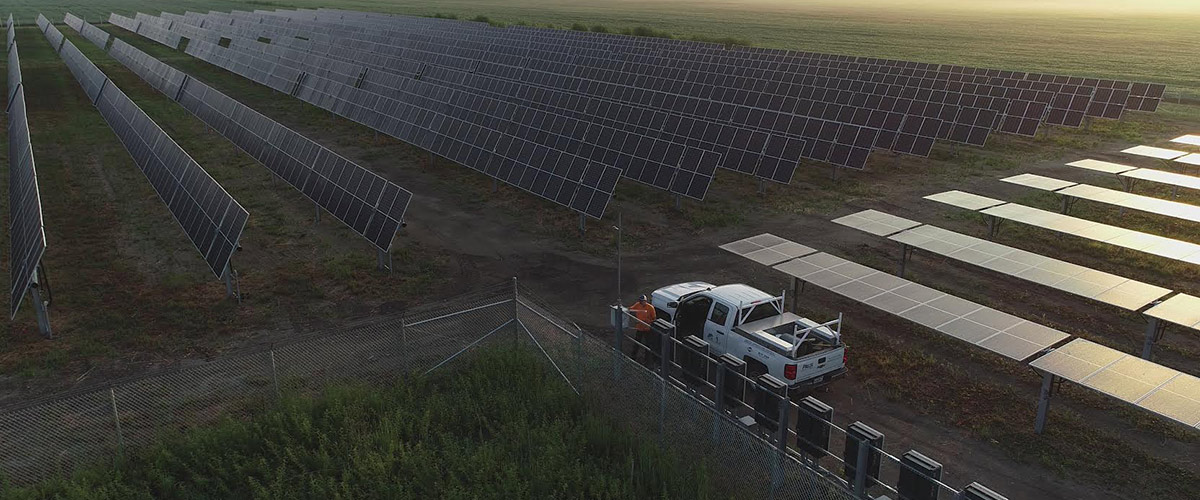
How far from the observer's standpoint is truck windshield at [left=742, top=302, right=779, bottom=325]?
49.8 feet

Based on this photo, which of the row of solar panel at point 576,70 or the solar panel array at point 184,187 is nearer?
the solar panel array at point 184,187

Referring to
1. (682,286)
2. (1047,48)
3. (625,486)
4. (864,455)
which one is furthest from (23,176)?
(1047,48)

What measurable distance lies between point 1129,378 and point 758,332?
19.3ft

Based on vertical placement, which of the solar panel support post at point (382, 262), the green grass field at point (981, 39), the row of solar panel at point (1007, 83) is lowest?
the solar panel support post at point (382, 262)

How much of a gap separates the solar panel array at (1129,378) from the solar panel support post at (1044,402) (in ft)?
1.03

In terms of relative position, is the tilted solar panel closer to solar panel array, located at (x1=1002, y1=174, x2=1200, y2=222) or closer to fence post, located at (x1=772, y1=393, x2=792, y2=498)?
fence post, located at (x1=772, y1=393, x2=792, y2=498)

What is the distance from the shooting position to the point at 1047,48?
97.4m

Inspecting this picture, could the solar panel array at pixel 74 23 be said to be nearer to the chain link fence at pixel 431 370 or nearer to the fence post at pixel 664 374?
the chain link fence at pixel 431 370

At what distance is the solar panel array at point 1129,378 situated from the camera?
11117 mm

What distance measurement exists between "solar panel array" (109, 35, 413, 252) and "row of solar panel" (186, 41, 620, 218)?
5.35 metres

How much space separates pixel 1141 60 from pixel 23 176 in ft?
316

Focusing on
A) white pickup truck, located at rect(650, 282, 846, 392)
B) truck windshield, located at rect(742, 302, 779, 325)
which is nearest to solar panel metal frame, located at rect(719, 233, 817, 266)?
white pickup truck, located at rect(650, 282, 846, 392)

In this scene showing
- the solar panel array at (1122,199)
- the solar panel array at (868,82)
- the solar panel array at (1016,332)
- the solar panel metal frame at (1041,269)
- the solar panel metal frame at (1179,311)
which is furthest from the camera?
the solar panel array at (868,82)

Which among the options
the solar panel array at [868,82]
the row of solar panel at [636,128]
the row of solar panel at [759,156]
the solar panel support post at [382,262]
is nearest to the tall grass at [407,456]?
the solar panel support post at [382,262]
